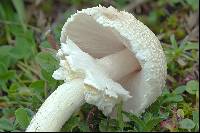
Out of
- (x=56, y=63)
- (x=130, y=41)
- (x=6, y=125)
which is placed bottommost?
(x=6, y=125)

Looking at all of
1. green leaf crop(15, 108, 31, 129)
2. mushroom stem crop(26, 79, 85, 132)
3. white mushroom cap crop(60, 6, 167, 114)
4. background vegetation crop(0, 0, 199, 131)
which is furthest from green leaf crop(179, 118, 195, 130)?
green leaf crop(15, 108, 31, 129)

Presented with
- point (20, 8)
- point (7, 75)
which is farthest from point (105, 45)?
point (20, 8)

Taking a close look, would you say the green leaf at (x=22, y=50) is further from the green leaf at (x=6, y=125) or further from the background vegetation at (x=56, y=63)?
the green leaf at (x=6, y=125)

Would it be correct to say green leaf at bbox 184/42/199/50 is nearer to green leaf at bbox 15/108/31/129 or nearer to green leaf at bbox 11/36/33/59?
green leaf at bbox 11/36/33/59

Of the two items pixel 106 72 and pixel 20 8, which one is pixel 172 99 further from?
pixel 20 8

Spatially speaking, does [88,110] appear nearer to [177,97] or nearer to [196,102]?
[177,97]

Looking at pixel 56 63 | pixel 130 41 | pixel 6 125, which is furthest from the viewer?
pixel 56 63

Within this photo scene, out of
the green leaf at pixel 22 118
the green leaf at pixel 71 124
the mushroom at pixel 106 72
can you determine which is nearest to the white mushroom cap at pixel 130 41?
the mushroom at pixel 106 72
